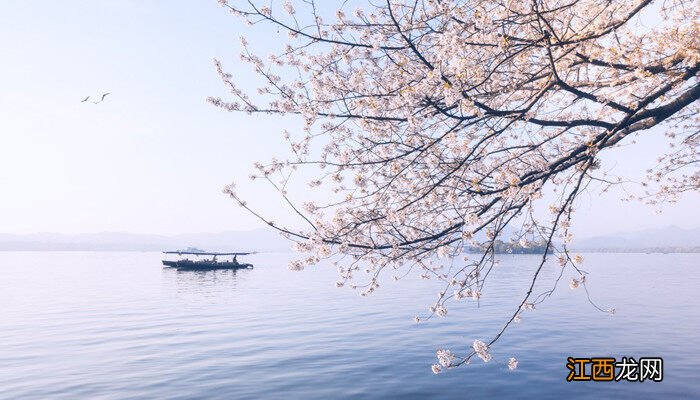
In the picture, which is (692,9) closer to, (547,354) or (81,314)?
(547,354)

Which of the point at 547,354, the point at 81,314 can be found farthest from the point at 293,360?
the point at 81,314

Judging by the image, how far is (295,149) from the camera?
876cm

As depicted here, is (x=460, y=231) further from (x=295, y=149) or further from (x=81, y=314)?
(x=81, y=314)

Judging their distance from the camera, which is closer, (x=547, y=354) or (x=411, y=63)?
(x=411, y=63)

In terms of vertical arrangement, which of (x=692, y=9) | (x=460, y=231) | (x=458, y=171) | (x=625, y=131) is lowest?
(x=460, y=231)

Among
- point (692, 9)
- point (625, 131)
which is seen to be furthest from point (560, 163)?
point (692, 9)

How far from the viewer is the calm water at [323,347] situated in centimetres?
A: 1603

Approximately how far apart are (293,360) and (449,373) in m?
6.22

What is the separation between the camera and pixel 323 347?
22.5 metres

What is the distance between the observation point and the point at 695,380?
16.2m

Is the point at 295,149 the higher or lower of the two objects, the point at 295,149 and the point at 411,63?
the lower

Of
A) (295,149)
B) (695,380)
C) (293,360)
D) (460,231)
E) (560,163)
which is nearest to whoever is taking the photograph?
(560,163)

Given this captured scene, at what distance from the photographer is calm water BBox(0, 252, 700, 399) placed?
16031 mm

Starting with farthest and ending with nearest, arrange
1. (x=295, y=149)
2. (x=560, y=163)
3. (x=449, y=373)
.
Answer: (x=449, y=373) → (x=295, y=149) → (x=560, y=163)
